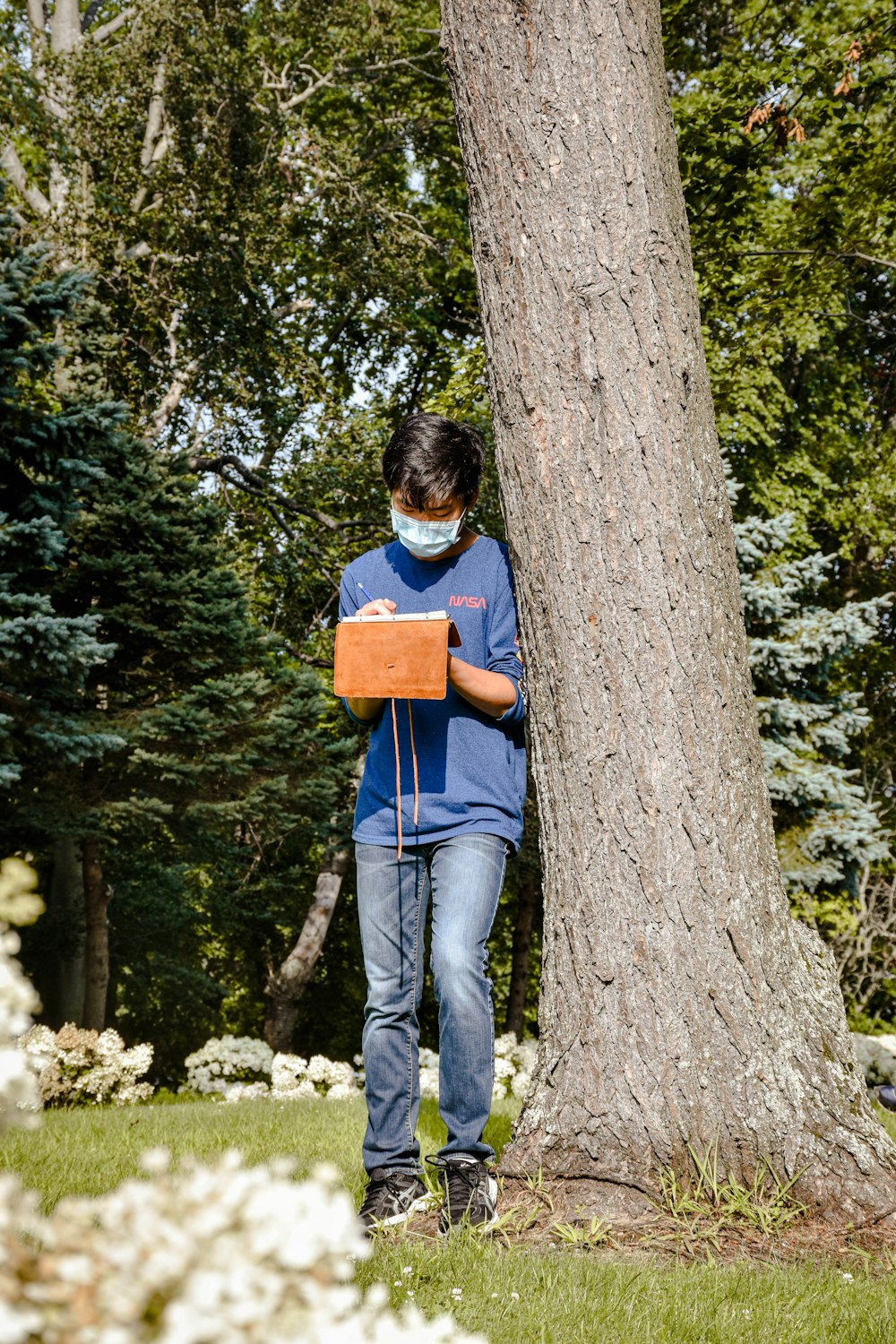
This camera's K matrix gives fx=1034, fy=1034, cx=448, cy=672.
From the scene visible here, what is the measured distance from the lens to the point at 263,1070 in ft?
36.8

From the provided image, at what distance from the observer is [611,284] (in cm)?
289

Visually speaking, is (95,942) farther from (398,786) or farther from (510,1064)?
(398,786)

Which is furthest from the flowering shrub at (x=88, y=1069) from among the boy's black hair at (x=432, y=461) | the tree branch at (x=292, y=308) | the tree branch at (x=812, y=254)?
the tree branch at (x=292, y=308)

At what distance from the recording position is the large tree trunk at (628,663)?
2607 millimetres

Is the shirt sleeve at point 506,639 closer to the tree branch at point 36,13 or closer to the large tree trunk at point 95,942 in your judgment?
A: the large tree trunk at point 95,942

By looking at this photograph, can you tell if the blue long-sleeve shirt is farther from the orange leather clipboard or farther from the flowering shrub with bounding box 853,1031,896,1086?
the flowering shrub with bounding box 853,1031,896,1086

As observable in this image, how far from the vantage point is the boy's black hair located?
2852 mm

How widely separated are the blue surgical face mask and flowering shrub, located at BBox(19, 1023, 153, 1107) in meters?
5.15

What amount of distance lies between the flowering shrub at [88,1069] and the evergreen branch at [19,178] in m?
10.4

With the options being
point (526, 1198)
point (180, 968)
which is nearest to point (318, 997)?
point (180, 968)

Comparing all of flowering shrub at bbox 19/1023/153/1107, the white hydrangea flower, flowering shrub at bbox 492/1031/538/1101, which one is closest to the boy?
flowering shrub at bbox 19/1023/153/1107

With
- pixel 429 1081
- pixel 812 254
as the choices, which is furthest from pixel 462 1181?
pixel 812 254

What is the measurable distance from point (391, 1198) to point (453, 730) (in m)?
1.21

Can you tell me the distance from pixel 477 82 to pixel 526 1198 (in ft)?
10.2
